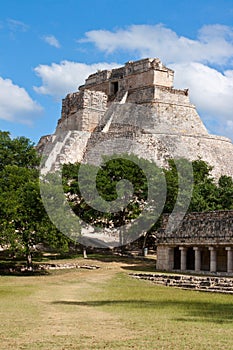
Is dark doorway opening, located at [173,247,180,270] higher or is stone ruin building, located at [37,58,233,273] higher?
stone ruin building, located at [37,58,233,273]

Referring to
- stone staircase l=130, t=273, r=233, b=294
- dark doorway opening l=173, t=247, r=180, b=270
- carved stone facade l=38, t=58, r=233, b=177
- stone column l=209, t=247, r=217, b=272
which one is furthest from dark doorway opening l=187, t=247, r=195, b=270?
carved stone facade l=38, t=58, r=233, b=177

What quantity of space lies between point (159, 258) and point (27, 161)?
1628cm

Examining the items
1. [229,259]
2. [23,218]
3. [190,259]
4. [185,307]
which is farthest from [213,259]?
[185,307]

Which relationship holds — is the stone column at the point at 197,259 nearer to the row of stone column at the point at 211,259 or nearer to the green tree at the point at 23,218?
the row of stone column at the point at 211,259

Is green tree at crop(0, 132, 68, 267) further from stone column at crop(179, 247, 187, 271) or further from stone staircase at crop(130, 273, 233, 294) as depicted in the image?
stone column at crop(179, 247, 187, 271)

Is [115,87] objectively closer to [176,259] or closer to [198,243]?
[176,259]

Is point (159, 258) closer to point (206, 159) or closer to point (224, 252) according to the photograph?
point (224, 252)

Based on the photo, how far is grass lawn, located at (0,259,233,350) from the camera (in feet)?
34.8

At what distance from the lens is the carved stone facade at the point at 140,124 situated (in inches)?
2069

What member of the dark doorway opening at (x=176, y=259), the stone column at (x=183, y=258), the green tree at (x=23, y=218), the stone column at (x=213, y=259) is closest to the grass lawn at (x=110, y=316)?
the green tree at (x=23, y=218)

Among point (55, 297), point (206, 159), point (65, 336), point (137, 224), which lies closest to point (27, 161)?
point (137, 224)

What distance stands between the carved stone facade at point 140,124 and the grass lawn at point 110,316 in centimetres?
2883

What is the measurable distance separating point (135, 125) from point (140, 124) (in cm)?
52

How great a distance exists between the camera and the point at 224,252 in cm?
2928
